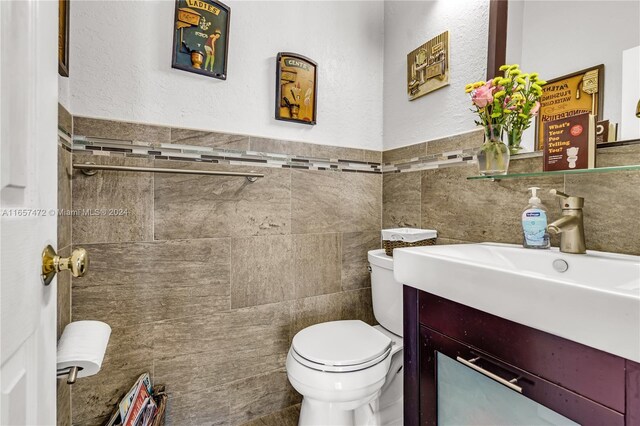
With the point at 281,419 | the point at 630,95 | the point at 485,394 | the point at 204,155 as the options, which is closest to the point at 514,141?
the point at 630,95

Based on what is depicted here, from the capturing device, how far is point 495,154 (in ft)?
3.76

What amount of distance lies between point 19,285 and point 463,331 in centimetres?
91

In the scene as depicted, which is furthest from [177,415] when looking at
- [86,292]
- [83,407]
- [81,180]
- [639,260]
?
[639,260]

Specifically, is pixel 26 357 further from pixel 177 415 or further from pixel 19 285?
pixel 177 415

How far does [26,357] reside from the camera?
416 mm

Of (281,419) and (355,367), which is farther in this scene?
(281,419)

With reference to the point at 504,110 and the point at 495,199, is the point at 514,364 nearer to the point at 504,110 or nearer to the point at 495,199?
the point at 495,199

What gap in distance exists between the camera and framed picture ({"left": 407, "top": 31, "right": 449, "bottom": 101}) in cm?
145

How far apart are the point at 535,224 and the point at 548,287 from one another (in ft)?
1.69

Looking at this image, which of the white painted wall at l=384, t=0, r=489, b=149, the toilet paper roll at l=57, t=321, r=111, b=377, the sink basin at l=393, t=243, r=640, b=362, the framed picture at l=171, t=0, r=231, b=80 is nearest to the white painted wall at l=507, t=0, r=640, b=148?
the white painted wall at l=384, t=0, r=489, b=149

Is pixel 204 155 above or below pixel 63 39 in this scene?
below

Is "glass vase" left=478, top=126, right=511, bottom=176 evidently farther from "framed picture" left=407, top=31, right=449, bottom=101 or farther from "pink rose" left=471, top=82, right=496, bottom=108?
"framed picture" left=407, top=31, right=449, bottom=101

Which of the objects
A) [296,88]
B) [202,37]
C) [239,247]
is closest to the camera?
[202,37]

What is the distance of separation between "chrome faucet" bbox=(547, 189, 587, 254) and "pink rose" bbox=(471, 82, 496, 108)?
407mm
